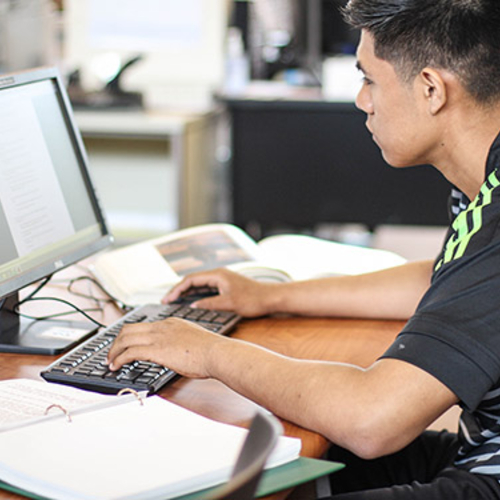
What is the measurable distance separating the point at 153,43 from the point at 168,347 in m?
2.96

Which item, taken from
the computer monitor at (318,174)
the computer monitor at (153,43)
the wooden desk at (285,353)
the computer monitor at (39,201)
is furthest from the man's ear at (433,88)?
the computer monitor at (153,43)

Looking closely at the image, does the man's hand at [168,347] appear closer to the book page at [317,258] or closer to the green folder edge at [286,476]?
the green folder edge at [286,476]

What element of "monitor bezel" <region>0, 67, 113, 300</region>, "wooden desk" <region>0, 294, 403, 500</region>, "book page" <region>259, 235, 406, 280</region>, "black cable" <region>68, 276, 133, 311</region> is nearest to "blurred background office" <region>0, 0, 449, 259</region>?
"book page" <region>259, 235, 406, 280</region>

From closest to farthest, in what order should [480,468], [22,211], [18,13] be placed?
[480,468]
[22,211]
[18,13]

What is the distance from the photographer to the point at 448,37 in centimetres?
113

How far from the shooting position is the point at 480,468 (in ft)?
3.72

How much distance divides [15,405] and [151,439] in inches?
7.6

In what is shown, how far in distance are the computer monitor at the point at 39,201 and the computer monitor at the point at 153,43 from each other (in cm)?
243

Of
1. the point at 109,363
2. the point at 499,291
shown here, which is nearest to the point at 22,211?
the point at 109,363

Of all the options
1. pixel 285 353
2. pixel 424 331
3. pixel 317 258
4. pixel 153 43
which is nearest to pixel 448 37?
pixel 424 331

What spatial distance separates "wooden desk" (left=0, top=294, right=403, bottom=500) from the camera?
3.44 feet

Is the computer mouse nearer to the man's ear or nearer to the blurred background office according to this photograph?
the man's ear

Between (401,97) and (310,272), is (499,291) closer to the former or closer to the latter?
(401,97)

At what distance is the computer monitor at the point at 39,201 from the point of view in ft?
4.24
